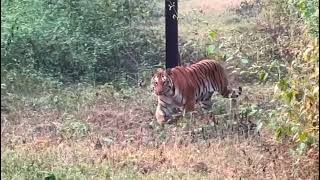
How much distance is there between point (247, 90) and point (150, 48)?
219cm

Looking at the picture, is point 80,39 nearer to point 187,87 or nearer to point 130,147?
point 187,87

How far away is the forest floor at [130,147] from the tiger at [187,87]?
0.17 metres

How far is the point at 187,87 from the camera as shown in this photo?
791cm

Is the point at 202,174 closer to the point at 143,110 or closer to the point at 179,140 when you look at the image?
the point at 179,140

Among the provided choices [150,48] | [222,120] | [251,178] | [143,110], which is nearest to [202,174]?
[251,178]

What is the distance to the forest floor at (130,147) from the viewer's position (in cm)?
498

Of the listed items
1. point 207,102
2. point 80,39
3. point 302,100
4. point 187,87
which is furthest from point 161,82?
point 302,100

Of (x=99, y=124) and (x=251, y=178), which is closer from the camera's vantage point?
(x=251, y=178)

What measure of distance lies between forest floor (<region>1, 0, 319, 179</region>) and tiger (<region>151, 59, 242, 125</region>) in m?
0.17

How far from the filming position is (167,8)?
29.3 feet

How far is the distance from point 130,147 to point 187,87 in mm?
1954

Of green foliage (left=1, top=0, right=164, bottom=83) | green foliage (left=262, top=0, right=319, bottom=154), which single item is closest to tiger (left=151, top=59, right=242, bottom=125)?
green foliage (left=1, top=0, right=164, bottom=83)

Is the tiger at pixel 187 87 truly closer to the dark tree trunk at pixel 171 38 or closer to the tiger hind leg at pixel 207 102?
the tiger hind leg at pixel 207 102

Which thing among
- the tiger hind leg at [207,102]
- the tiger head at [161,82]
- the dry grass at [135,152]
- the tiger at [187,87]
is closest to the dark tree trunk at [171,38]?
the tiger at [187,87]
